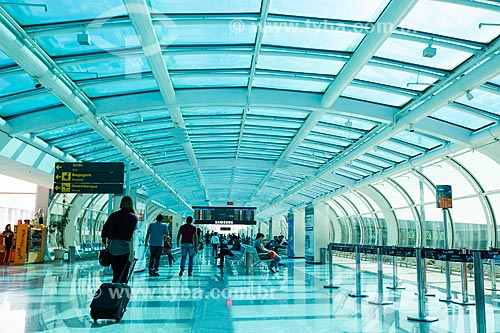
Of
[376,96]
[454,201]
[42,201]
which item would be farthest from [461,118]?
[42,201]

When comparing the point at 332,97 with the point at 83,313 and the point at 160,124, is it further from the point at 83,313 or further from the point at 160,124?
the point at 83,313

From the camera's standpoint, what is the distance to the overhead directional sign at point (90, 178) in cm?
1325

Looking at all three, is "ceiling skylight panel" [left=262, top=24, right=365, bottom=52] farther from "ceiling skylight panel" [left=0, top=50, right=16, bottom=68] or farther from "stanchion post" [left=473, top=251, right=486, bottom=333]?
"ceiling skylight panel" [left=0, top=50, right=16, bottom=68]

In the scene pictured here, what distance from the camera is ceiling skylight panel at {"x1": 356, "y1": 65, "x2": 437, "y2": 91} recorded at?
9820 mm

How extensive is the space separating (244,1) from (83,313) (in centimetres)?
525

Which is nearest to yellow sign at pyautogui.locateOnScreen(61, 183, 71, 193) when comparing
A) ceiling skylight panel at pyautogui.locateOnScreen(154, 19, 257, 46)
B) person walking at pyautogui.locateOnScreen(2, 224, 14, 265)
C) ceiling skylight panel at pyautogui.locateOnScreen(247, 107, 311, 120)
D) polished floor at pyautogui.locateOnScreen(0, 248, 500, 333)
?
polished floor at pyautogui.locateOnScreen(0, 248, 500, 333)

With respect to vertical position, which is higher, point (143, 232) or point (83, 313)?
point (143, 232)

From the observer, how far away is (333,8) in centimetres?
757

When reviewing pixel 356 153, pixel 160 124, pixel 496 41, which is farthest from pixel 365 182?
pixel 496 41

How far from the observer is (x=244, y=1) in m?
7.42

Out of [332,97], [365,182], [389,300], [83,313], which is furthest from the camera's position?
[365,182]

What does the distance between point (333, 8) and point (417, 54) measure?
2.23 m

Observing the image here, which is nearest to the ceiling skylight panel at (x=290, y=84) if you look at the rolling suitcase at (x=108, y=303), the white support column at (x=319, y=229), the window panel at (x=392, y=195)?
the rolling suitcase at (x=108, y=303)

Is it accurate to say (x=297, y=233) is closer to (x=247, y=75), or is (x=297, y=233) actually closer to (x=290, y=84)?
(x=290, y=84)
